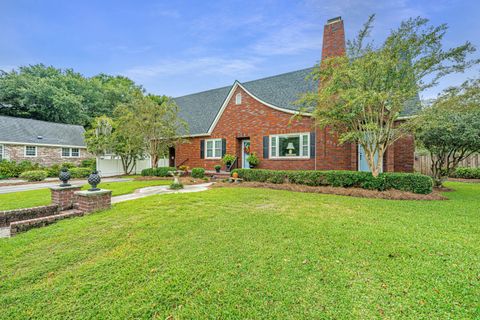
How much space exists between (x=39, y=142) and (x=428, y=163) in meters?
30.1

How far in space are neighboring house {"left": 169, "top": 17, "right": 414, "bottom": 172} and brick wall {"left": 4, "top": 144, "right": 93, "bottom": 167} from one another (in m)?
11.1

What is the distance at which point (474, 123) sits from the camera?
25.8ft

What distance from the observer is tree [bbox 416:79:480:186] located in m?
7.79

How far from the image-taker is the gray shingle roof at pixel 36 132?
16.8 m

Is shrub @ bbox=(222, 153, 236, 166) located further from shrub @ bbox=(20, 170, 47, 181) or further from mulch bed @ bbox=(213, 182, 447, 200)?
shrub @ bbox=(20, 170, 47, 181)

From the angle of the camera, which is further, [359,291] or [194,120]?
[194,120]

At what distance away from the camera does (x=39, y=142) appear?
17688mm

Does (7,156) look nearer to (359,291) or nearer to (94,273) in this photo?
(94,273)

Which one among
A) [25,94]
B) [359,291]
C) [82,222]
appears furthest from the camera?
[25,94]

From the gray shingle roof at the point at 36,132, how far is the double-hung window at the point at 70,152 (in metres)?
0.54

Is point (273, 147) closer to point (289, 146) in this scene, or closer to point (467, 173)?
point (289, 146)

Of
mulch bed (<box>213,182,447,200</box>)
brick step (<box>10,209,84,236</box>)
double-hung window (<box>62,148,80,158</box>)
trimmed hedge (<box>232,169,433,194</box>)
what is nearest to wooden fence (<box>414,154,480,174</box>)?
mulch bed (<box>213,182,447,200</box>)

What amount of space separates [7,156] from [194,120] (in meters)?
14.3

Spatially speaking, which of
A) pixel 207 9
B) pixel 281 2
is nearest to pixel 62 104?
pixel 207 9
